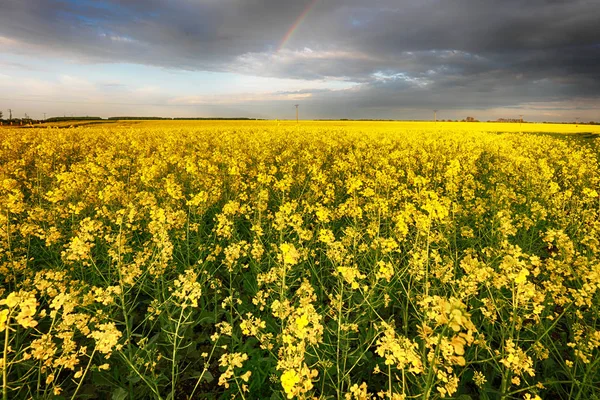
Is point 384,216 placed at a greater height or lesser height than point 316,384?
greater

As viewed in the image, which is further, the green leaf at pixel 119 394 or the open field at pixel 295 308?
the green leaf at pixel 119 394

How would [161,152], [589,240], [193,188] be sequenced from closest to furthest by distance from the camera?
[589,240] < [193,188] < [161,152]

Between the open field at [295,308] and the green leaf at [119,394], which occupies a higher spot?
the open field at [295,308]

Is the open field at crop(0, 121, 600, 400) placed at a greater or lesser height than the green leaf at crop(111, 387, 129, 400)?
greater

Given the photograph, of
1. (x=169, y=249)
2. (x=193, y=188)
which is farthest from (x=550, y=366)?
(x=193, y=188)

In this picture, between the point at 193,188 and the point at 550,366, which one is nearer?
the point at 550,366

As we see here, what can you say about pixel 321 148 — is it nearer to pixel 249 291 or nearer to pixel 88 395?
pixel 249 291

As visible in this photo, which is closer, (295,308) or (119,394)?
(119,394)

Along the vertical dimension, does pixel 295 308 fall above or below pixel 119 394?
above

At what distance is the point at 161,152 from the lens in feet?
34.4

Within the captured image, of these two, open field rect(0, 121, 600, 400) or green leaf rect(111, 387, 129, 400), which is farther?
green leaf rect(111, 387, 129, 400)

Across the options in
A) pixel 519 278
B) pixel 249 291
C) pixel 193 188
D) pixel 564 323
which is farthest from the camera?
pixel 193 188

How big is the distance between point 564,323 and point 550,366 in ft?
3.92

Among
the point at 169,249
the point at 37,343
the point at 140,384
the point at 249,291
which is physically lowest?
the point at 140,384
